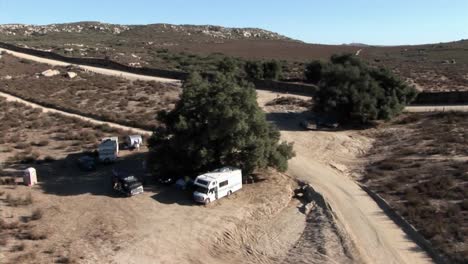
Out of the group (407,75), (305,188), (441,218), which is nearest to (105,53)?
(407,75)

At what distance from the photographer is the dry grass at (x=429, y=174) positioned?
28641 mm

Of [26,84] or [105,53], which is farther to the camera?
[105,53]

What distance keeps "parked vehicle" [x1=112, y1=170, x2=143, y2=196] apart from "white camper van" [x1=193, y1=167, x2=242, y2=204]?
4.10m

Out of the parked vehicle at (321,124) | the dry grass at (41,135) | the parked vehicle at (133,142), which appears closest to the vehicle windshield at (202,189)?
the dry grass at (41,135)

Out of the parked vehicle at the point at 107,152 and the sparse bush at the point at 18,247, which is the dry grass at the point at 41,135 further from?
the sparse bush at the point at 18,247

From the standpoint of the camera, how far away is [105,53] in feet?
401

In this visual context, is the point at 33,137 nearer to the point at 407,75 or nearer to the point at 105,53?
the point at 407,75

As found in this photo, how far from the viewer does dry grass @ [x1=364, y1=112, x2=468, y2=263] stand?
1128 inches

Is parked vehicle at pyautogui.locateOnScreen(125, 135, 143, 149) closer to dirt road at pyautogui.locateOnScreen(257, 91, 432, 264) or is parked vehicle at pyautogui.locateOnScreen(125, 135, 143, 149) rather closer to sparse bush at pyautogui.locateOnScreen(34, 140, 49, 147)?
sparse bush at pyautogui.locateOnScreen(34, 140, 49, 147)

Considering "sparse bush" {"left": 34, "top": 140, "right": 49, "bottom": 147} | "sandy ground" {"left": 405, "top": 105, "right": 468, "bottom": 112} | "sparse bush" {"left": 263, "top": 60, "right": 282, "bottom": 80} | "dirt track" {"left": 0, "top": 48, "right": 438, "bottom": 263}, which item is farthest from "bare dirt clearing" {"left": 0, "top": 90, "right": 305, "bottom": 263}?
"sparse bush" {"left": 263, "top": 60, "right": 282, "bottom": 80}

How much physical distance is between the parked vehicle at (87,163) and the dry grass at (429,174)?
21.1 m

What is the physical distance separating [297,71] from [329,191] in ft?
204

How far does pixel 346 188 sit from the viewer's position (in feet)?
120

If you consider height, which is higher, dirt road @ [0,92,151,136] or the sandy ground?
the sandy ground
